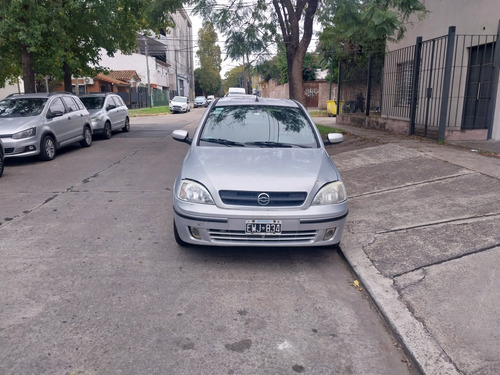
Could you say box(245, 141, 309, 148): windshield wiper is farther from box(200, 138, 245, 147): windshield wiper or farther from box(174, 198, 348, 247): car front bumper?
box(174, 198, 348, 247): car front bumper

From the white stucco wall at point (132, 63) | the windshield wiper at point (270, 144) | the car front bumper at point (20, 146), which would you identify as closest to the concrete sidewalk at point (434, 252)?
the windshield wiper at point (270, 144)

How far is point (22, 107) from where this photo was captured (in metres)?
11.2

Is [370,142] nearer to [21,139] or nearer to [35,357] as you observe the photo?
[21,139]

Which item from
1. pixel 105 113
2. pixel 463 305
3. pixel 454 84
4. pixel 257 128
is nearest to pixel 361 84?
pixel 454 84

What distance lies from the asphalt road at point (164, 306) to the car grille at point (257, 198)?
0.73 m

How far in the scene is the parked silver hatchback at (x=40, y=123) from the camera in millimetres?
9953

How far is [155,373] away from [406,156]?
733cm

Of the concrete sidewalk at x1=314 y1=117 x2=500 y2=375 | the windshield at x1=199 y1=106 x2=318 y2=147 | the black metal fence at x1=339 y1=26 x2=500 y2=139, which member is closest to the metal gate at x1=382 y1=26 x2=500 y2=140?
the black metal fence at x1=339 y1=26 x2=500 y2=139

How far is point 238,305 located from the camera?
3.73 m

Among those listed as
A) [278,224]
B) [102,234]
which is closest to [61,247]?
[102,234]

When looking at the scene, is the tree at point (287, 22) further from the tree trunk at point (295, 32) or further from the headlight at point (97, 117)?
the headlight at point (97, 117)

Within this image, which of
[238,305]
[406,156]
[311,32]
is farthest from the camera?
[311,32]

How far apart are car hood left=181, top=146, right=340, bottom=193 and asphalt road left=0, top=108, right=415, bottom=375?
90 centimetres

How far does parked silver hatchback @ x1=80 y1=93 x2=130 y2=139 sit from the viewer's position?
52.2 ft
